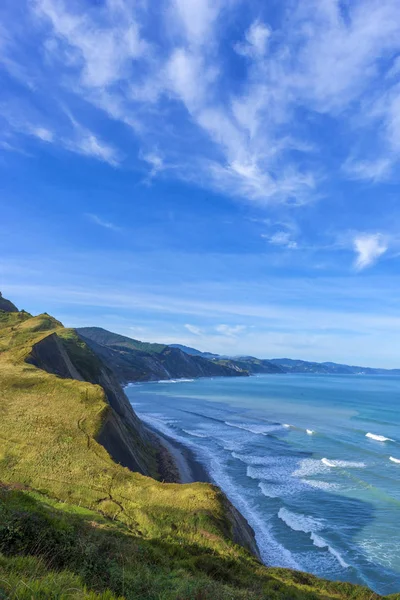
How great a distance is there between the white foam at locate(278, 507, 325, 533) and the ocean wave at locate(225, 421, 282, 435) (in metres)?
39.3

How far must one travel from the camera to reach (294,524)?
34.2 m

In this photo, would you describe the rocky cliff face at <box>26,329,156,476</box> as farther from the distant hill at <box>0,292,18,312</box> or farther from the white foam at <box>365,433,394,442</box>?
the distant hill at <box>0,292,18,312</box>

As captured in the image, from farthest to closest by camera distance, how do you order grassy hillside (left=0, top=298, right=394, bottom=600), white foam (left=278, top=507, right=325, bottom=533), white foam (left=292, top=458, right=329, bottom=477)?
white foam (left=292, top=458, right=329, bottom=477), white foam (left=278, top=507, right=325, bottom=533), grassy hillside (left=0, top=298, right=394, bottom=600)

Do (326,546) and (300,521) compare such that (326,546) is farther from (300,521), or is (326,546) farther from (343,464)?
(343,464)

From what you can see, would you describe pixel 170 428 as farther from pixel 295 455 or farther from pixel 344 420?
pixel 344 420

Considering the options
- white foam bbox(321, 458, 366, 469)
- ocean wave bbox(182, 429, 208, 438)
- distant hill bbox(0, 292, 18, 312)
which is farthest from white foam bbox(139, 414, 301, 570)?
distant hill bbox(0, 292, 18, 312)

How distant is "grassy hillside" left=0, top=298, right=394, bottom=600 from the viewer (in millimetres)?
11060

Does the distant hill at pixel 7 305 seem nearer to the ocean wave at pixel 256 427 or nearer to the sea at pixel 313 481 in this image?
the sea at pixel 313 481

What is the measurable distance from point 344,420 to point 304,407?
84.0ft

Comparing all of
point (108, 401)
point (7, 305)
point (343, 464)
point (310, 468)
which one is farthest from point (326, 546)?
point (7, 305)

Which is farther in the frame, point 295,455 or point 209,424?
point 209,424

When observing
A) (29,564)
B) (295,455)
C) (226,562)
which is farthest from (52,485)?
(295,455)

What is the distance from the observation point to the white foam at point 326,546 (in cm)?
2803

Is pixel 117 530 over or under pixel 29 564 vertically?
under
